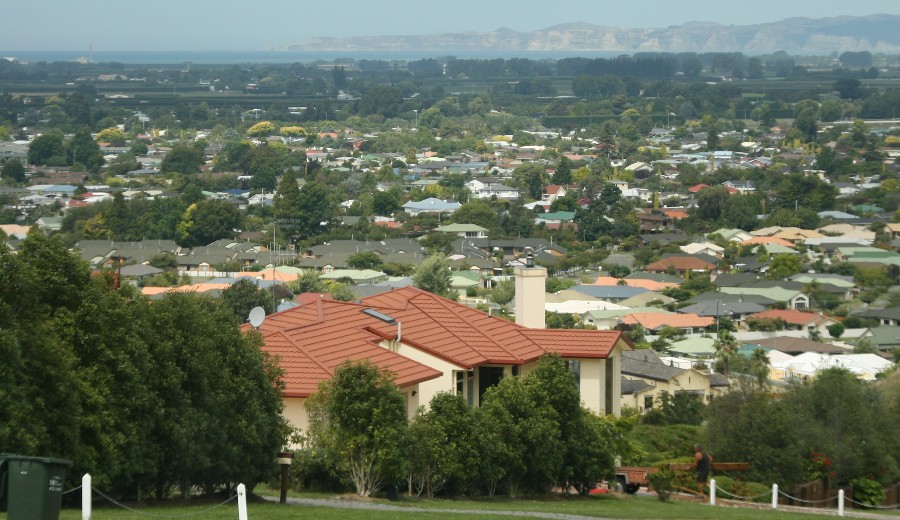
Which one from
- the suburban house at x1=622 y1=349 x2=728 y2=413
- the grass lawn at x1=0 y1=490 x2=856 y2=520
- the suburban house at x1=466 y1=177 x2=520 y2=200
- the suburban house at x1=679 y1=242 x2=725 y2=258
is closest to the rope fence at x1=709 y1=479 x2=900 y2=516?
the grass lawn at x1=0 y1=490 x2=856 y2=520

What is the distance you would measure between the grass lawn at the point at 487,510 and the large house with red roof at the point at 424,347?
8.04ft

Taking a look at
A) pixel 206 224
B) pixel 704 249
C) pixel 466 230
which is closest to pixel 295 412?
pixel 704 249

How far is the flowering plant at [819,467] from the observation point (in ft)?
62.7

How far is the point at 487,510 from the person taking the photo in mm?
13969

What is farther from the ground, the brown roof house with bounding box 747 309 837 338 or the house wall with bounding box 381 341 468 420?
the brown roof house with bounding box 747 309 837 338

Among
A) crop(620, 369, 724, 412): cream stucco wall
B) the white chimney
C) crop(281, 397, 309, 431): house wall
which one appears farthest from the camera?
crop(620, 369, 724, 412): cream stucco wall

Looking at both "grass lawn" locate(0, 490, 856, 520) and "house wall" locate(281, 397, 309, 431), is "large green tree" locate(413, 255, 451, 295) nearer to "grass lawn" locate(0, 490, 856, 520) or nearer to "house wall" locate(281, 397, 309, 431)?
"house wall" locate(281, 397, 309, 431)

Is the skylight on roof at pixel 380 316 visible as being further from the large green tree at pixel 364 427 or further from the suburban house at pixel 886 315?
the suburban house at pixel 886 315

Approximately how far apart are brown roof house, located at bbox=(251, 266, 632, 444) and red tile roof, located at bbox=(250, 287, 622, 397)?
12mm

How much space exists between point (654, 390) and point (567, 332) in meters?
15.0

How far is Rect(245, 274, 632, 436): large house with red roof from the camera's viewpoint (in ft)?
57.9

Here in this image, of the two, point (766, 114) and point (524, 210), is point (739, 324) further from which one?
point (766, 114)

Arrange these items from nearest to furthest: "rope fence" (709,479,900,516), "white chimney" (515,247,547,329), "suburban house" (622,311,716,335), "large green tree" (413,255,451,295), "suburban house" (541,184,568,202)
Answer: "rope fence" (709,479,900,516), "white chimney" (515,247,547,329), "suburban house" (622,311,716,335), "large green tree" (413,255,451,295), "suburban house" (541,184,568,202)

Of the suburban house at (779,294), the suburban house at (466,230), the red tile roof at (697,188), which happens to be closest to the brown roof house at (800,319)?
the suburban house at (779,294)
